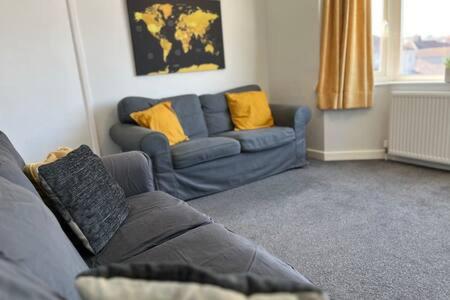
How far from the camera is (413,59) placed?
349cm

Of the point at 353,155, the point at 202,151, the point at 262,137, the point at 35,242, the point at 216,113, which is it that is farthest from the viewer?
the point at 353,155

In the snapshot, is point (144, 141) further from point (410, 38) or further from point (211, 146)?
point (410, 38)

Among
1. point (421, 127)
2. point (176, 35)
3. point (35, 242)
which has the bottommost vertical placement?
point (421, 127)

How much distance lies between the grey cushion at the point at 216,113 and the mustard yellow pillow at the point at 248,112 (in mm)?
56

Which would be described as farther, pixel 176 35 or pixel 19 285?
pixel 176 35

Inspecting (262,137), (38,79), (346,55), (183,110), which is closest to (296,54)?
(346,55)

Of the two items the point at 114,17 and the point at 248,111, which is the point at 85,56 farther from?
the point at 248,111

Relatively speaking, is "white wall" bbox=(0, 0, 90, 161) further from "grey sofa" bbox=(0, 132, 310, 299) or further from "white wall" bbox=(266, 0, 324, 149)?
"white wall" bbox=(266, 0, 324, 149)

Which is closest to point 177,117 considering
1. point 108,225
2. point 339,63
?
point 339,63

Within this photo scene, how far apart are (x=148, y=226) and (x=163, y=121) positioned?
1.69 m

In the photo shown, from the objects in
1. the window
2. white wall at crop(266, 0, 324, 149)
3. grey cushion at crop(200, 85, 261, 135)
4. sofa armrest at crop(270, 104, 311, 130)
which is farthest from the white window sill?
grey cushion at crop(200, 85, 261, 135)

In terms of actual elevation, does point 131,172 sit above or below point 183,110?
below

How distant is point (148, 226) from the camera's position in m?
1.52

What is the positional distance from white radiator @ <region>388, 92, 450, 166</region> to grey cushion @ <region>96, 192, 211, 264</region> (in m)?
2.57
